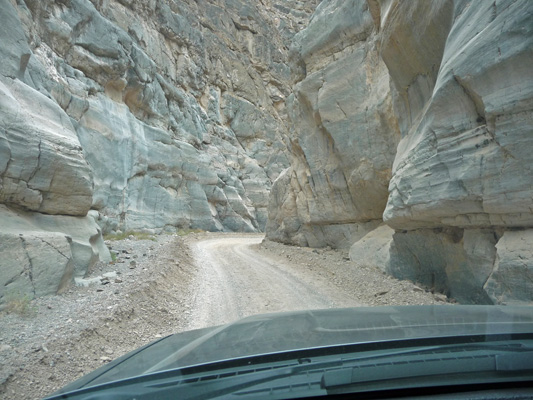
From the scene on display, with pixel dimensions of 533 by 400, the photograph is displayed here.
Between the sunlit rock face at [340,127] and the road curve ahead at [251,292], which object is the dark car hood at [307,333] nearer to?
the road curve ahead at [251,292]

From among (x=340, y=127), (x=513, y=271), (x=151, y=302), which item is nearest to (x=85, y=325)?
(x=151, y=302)

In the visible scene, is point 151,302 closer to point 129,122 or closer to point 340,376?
point 340,376

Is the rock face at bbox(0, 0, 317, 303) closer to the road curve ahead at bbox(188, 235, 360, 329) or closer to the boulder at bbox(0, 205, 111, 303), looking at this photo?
the boulder at bbox(0, 205, 111, 303)

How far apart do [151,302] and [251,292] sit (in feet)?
8.54

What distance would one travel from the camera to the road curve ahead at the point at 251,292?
713cm

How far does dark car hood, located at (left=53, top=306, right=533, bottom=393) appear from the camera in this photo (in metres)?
2.03

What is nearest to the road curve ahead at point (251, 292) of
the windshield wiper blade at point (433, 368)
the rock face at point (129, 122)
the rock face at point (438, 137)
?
the rock face at point (438, 137)

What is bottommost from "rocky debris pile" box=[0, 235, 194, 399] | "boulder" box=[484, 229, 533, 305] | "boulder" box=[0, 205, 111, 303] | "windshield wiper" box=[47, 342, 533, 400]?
"rocky debris pile" box=[0, 235, 194, 399]

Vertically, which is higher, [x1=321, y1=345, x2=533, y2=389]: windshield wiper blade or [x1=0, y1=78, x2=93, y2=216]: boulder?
[x1=0, y1=78, x2=93, y2=216]: boulder

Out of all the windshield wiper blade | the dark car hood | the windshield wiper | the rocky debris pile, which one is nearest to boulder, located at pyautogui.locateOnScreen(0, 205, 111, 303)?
the rocky debris pile

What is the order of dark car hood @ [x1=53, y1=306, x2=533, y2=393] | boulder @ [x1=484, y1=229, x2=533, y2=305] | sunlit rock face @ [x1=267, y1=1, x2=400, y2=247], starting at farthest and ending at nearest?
sunlit rock face @ [x1=267, y1=1, x2=400, y2=247]
boulder @ [x1=484, y1=229, x2=533, y2=305]
dark car hood @ [x1=53, y1=306, x2=533, y2=393]

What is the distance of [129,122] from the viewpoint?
84.7 ft

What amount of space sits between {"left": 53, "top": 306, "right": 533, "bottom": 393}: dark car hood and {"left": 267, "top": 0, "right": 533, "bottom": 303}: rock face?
3082 mm

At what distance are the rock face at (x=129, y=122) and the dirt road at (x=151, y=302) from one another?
1096 millimetres
